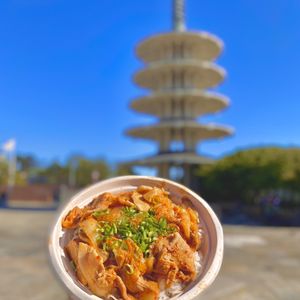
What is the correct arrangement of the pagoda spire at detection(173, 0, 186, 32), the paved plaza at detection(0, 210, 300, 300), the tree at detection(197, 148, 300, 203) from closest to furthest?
the paved plaza at detection(0, 210, 300, 300) < the tree at detection(197, 148, 300, 203) < the pagoda spire at detection(173, 0, 186, 32)

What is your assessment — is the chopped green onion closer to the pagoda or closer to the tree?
the tree

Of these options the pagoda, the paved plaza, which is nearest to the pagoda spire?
the pagoda

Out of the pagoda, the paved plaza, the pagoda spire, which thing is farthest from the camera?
the pagoda spire

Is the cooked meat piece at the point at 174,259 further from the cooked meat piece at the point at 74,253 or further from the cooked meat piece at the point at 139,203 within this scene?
the cooked meat piece at the point at 74,253

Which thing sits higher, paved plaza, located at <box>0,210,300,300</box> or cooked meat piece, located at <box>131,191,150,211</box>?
cooked meat piece, located at <box>131,191,150,211</box>

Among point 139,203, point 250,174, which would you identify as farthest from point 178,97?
point 139,203

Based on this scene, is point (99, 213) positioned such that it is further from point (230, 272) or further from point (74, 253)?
point (230, 272)

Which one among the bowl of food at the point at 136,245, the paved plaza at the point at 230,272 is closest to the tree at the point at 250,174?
the paved plaza at the point at 230,272
